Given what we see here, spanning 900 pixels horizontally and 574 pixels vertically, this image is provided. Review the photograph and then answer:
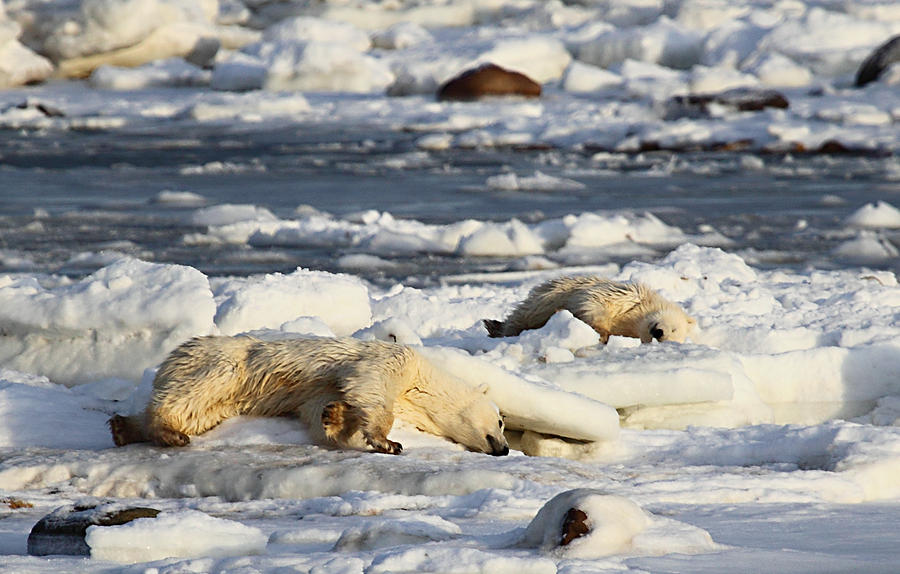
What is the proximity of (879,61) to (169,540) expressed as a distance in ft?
→ 74.7

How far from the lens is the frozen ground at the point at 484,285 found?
3.51m

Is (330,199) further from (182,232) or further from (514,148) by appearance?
(514,148)

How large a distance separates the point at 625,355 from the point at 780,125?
47.4 ft

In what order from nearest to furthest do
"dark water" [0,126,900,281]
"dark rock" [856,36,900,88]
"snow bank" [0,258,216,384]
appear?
"snow bank" [0,258,216,384] < "dark water" [0,126,900,281] < "dark rock" [856,36,900,88]

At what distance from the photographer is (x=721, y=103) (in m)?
21.2

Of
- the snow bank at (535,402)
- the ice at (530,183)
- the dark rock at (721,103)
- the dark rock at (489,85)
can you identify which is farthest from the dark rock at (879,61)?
the snow bank at (535,402)

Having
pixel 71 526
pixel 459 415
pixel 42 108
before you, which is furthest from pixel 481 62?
pixel 71 526

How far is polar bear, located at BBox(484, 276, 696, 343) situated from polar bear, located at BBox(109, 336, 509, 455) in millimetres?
1930

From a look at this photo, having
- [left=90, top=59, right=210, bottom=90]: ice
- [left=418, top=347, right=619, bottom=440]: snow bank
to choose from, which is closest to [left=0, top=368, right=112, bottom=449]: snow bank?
[left=418, top=347, right=619, bottom=440]: snow bank

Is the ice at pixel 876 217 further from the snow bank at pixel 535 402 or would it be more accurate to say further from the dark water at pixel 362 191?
the snow bank at pixel 535 402

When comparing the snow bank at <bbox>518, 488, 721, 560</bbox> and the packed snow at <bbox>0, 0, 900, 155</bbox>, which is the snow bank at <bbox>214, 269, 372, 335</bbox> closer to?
the snow bank at <bbox>518, 488, 721, 560</bbox>

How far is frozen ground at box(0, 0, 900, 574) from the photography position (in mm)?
3510

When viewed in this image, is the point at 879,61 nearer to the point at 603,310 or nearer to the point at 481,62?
the point at 481,62

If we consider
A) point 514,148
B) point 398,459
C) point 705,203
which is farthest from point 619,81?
point 398,459
